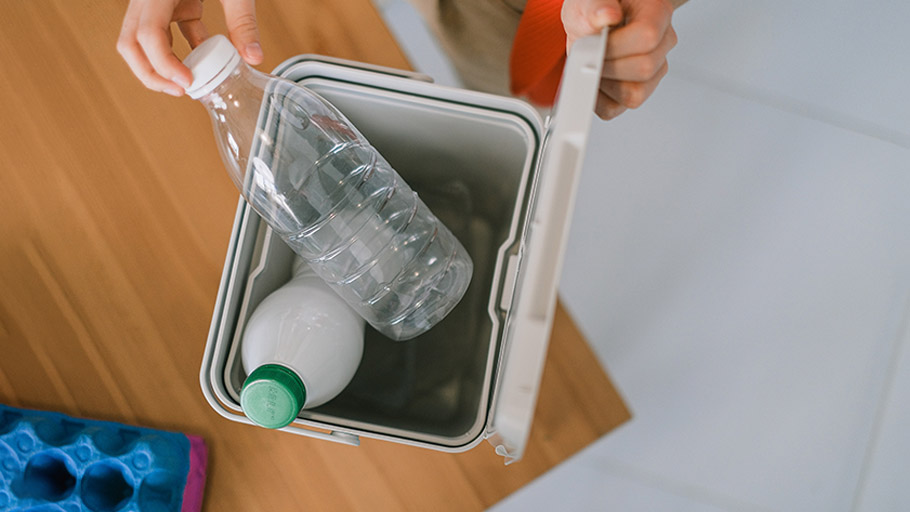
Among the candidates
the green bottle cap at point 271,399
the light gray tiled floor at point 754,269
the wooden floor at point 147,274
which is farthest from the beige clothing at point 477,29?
the light gray tiled floor at point 754,269

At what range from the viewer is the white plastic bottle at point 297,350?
422mm

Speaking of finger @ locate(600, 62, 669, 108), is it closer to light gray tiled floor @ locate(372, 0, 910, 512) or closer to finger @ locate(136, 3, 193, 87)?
finger @ locate(136, 3, 193, 87)

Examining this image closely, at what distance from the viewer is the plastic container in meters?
0.50

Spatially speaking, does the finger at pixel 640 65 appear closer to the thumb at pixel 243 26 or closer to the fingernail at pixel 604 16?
the fingernail at pixel 604 16

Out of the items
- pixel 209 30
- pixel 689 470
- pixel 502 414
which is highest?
pixel 209 30

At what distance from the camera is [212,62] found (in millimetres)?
401

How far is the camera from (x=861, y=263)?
1.26m

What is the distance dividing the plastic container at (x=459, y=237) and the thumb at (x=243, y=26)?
6 cm

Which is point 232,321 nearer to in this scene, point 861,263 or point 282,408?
point 282,408

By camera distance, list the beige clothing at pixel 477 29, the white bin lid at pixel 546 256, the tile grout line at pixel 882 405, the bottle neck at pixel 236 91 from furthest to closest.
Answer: the tile grout line at pixel 882 405, the beige clothing at pixel 477 29, the bottle neck at pixel 236 91, the white bin lid at pixel 546 256

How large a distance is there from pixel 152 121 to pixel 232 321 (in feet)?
→ 0.82

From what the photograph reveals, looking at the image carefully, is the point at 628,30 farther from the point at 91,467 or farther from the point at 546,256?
the point at 91,467

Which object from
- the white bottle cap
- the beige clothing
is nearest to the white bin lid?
the white bottle cap

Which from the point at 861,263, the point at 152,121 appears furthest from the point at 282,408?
the point at 861,263
